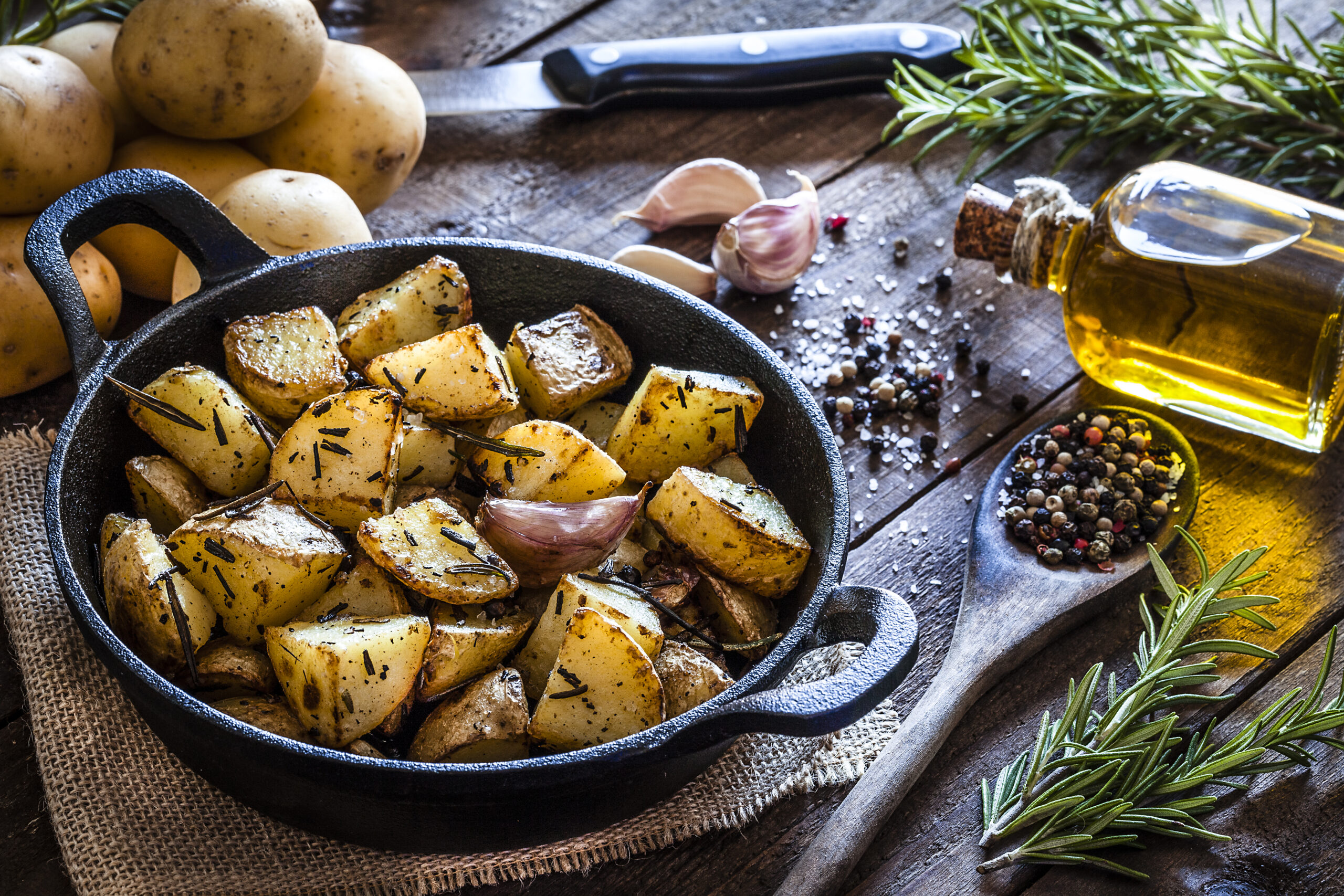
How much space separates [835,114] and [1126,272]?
766mm

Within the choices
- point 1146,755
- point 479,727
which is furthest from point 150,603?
point 1146,755

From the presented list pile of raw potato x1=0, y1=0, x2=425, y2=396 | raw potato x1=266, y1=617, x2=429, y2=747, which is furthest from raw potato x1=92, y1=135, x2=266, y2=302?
raw potato x1=266, y1=617, x2=429, y2=747

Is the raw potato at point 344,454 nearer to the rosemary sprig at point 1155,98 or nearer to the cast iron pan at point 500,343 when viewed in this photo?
the cast iron pan at point 500,343

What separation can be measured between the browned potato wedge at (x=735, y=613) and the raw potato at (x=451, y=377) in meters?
0.28

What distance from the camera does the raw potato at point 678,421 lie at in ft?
3.69

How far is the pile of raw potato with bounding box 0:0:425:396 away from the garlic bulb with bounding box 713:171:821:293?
530 millimetres

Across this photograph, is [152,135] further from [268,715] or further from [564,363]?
[268,715]

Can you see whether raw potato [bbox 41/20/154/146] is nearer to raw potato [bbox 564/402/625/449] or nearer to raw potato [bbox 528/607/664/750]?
raw potato [bbox 564/402/625/449]

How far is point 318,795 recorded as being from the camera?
845 mm

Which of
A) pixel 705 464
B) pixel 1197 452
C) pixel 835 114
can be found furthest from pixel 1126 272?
pixel 835 114

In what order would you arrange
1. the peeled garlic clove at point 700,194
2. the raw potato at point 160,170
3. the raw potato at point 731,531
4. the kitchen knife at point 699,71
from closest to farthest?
the raw potato at point 731,531, the raw potato at point 160,170, the peeled garlic clove at point 700,194, the kitchen knife at point 699,71

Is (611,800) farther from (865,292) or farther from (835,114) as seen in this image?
(835,114)

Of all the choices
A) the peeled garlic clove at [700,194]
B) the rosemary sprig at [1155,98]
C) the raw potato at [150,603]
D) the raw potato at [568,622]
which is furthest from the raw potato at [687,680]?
the rosemary sprig at [1155,98]

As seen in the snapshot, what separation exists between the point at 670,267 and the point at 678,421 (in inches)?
19.9
